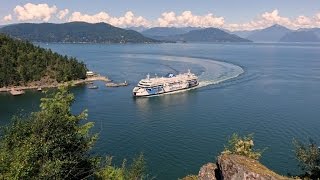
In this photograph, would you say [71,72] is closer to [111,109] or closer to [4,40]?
[4,40]

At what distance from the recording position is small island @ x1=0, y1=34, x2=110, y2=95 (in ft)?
375

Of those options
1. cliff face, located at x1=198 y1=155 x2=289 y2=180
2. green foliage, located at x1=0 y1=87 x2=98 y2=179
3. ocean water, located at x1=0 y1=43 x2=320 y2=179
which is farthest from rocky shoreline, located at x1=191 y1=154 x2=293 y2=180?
ocean water, located at x1=0 y1=43 x2=320 y2=179

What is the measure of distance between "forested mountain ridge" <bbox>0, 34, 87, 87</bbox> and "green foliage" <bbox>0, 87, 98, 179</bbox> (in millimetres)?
93465

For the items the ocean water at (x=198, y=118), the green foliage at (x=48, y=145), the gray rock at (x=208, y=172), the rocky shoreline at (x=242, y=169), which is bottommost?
the ocean water at (x=198, y=118)

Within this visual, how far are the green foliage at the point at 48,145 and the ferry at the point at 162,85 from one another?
77.3m

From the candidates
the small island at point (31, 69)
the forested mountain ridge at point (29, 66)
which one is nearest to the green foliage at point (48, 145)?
the small island at point (31, 69)

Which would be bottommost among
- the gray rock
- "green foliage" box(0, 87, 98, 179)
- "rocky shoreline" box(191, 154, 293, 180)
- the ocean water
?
the ocean water

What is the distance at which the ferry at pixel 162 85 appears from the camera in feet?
332

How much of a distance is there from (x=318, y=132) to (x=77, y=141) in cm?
5564

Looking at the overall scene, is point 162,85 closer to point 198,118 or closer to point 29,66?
point 198,118

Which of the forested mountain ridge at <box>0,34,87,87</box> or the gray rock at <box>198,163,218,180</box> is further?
the forested mountain ridge at <box>0,34,87,87</box>

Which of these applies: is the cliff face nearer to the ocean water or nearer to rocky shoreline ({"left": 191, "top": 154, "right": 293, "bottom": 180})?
rocky shoreline ({"left": 191, "top": 154, "right": 293, "bottom": 180})

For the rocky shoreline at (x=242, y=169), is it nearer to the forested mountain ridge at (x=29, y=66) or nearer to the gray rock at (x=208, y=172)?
the gray rock at (x=208, y=172)

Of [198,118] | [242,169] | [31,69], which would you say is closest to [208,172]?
[242,169]
